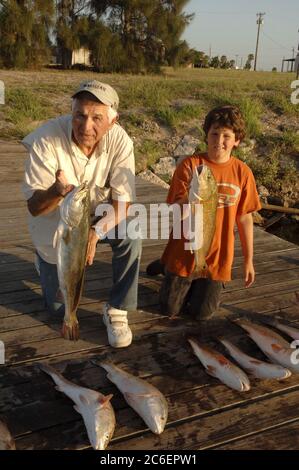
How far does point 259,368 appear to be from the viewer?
2.94 metres

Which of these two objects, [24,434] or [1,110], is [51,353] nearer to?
[24,434]

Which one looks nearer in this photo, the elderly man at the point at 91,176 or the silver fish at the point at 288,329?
the elderly man at the point at 91,176

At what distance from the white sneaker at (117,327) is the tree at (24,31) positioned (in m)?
22.9

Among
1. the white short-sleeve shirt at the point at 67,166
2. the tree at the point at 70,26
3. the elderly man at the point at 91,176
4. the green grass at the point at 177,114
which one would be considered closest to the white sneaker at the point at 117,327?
the elderly man at the point at 91,176

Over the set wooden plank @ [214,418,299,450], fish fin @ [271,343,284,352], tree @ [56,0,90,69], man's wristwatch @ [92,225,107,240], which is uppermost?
tree @ [56,0,90,69]

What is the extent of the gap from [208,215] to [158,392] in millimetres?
1223

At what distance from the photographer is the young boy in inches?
135

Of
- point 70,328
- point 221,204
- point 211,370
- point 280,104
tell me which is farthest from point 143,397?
point 280,104

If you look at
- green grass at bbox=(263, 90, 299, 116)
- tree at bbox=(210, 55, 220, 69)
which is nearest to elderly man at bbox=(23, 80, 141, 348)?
green grass at bbox=(263, 90, 299, 116)

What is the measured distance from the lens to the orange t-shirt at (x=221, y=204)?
136 inches

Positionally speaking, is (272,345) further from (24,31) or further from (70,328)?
(24,31)

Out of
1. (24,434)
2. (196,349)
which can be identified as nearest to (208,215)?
(196,349)
